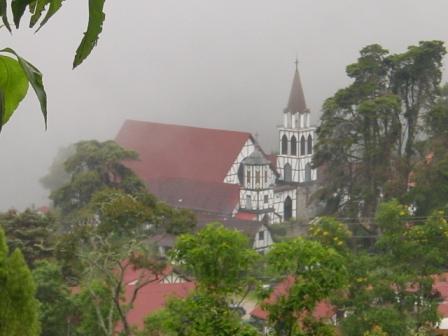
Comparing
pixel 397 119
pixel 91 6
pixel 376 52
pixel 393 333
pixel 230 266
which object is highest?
pixel 376 52

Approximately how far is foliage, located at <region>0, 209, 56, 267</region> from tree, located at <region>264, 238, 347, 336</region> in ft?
16.6

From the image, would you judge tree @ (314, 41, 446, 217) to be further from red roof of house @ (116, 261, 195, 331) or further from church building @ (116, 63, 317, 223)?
church building @ (116, 63, 317, 223)

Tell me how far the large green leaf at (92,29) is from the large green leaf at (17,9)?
3 centimetres

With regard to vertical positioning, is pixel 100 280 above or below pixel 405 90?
below

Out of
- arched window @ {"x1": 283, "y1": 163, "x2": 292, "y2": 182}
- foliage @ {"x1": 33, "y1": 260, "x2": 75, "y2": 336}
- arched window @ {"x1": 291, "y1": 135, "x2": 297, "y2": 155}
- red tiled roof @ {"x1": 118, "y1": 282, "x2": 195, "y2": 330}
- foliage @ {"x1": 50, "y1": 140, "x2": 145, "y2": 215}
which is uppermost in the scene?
arched window @ {"x1": 291, "y1": 135, "x2": 297, "y2": 155}

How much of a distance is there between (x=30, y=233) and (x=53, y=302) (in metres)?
2.49

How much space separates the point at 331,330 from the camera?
5516 mm

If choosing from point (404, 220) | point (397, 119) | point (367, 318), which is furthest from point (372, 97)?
point (367, 318)

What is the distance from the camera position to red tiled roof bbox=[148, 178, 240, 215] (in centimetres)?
2933

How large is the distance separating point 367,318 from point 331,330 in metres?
1.98

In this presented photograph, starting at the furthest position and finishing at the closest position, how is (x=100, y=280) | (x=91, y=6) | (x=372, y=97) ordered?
1. (x=372, y=97)
2. (x=100, y=280)
3. (x=91, y=6)

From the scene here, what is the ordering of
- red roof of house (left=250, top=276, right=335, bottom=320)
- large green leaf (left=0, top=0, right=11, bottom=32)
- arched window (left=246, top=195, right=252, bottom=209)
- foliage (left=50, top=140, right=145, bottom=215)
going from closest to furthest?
1. large green leaf (left=0, top=0, right=11, bottom=32)
2. red roof of house (left=250, top=276, right=335, bottom=320)
3. foliage (left=50, top=140, right=145, bottom=215)
4. arched window (left=246, top=195, right=252, bottom=209)

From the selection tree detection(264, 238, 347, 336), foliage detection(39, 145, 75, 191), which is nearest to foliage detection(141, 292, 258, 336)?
tree detection(264, 238, 347, 336)

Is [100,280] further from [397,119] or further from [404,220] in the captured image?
[397,119]
